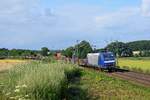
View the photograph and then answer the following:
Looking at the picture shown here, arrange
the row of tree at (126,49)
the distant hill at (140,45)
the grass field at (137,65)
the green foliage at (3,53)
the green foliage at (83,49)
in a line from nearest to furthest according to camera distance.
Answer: the grass field at (137,65) < the row of tree at (126,49) < the green foliage at (83,49) < the distant hill at (140,45) < the green foliage at (3,53)

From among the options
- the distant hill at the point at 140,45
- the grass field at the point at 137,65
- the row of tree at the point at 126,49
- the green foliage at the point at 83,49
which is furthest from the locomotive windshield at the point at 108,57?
the distant hill at the point at 140,45

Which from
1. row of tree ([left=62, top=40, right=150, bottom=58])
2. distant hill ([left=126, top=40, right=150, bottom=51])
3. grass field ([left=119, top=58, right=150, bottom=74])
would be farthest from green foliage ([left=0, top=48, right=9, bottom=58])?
grass field ([left=119, top=58, right=150, bottom=74])

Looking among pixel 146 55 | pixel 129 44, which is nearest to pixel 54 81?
pixel 146 55

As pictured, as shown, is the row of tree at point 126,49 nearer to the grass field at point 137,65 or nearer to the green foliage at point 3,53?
the green foliage at point 3,53

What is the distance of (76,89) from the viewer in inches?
977

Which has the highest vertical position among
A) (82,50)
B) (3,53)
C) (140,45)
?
(140,45)

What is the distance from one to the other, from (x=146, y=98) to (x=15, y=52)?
431 feet

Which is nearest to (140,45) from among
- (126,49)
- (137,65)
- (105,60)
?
(126,49)

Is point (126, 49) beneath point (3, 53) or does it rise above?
beneath

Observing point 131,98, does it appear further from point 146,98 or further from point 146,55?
point 146,55

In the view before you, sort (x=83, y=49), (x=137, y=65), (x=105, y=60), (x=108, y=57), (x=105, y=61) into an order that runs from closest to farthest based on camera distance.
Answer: (x=105, y=61) → (x=105, y=60) → (x=108, y=57) → (x=137, y=65) → (x=83, y=49)

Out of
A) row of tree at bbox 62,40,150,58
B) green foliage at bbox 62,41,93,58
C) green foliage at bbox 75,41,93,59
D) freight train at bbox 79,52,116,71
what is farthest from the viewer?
green foliage at bbox 62,41,93,58

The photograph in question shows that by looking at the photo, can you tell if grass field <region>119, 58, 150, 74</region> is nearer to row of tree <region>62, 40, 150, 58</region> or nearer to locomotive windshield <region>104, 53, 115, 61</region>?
locomotive windshield <region>104, 53, 115, 61</region>

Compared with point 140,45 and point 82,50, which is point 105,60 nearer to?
point 82,50
